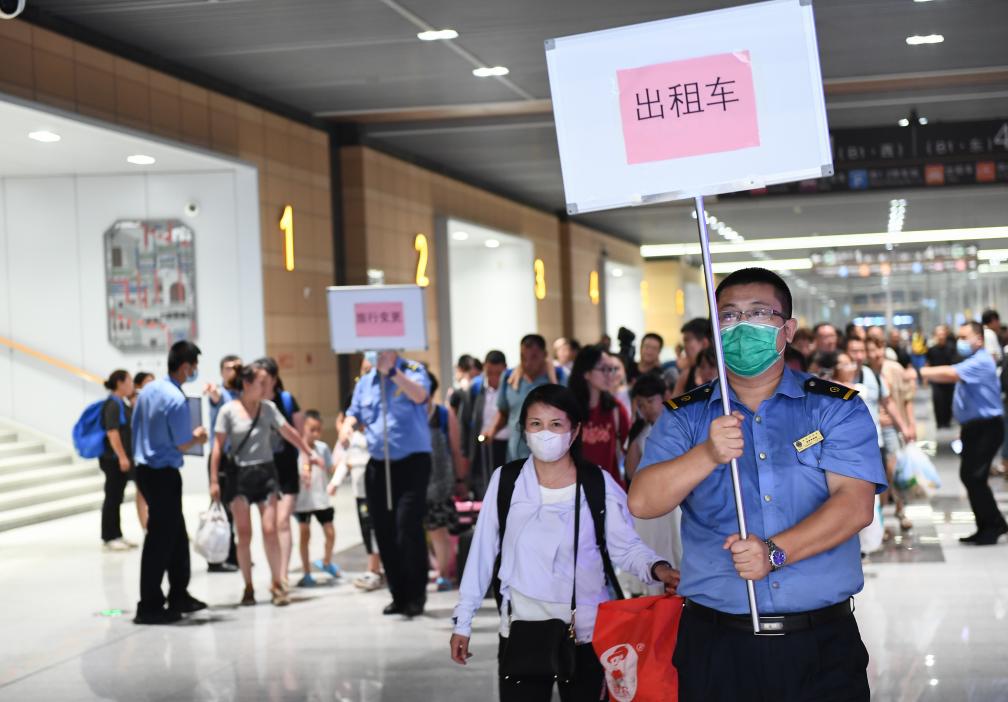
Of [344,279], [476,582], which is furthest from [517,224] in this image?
[476,582]

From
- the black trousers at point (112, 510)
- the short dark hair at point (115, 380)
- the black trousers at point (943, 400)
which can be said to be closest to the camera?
the black trousers at point (112, 510)

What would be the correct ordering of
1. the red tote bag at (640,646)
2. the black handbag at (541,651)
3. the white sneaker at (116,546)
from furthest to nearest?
the white sneaker at (116,546)
the black handbag at (541,651)
the red tote bag at (640,646)

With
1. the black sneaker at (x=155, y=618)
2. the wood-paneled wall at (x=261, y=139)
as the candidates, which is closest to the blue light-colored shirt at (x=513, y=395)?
the black sneaker at (x=155, y=618)

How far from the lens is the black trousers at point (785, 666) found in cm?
290

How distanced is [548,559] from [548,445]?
36 centimetres

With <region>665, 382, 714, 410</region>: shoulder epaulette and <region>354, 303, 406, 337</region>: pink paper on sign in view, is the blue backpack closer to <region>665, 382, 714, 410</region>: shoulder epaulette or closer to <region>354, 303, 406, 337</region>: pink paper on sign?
<region>354, 303, 406, 337</region>: pink paper on sign

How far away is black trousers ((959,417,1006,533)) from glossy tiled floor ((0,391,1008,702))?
10.5 inches

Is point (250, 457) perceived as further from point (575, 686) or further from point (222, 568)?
point (575, 686)

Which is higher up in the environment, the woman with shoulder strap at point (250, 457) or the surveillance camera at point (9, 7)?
the surveillance camera at point (9, 7)

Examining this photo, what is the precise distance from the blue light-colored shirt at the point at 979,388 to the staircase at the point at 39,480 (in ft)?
28.2

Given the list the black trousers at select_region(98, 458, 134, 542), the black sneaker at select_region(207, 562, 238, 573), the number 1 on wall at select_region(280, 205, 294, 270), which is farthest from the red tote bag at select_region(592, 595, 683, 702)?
the number 1 on wall at select_region(280, 205, 294, 270)

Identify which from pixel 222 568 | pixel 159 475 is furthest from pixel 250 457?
pixel 222 568

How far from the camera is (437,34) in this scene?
38.6 feet

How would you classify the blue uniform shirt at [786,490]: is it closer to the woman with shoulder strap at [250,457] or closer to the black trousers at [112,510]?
the woman with shoulder strap at [250,457]
